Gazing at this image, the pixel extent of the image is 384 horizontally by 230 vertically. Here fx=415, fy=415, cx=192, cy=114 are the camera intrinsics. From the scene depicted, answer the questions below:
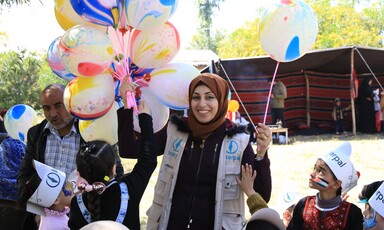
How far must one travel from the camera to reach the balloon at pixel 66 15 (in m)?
2.22

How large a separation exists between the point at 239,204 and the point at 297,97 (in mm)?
10528

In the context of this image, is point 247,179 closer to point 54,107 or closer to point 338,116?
point 54,107

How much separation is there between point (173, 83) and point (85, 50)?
490mm

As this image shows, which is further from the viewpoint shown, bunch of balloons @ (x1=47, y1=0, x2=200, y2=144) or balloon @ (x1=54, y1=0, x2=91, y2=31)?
balloon @ (x1=54, y1=0, x2=91, y2=31)

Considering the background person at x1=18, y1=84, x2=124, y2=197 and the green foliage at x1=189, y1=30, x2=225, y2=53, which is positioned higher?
the green foliage at x1=189, y1=30, x2=225, y2=53

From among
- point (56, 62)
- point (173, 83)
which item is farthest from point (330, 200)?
point (56, 62)

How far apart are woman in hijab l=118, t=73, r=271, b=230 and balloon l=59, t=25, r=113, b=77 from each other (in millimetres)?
283

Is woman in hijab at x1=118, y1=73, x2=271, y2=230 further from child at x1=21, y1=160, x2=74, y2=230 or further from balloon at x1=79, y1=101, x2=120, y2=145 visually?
child at x1=21, y1=160, x2=74, y2=230

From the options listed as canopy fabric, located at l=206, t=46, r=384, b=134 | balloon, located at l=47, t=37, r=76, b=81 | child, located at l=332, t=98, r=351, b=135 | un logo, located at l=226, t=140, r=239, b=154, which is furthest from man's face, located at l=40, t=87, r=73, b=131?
child, located at l=332, t=98, r=351, b=135

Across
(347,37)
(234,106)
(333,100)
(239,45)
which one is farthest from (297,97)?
→ (239,45)

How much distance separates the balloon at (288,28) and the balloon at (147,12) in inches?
21.3

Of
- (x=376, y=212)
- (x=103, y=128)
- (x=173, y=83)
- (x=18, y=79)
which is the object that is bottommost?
(x=376, y=212)

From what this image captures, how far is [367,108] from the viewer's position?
437 inches

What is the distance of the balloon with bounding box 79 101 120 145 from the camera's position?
2.34 m
